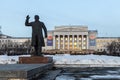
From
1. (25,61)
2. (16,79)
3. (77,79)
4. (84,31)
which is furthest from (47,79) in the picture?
(84,31)

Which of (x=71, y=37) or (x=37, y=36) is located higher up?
(x=71, y=37)

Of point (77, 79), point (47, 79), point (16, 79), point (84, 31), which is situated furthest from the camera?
point (84, 31)

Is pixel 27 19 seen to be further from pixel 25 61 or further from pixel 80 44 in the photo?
pixel 80 44

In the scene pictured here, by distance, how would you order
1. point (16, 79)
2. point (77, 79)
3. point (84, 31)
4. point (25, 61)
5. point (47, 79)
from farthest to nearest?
1. point (84, 31)
2. point (25, 61)
3. point (77, 79)
4. point (47, 79)
5. point (16, 79)

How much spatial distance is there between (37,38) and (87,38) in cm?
15752

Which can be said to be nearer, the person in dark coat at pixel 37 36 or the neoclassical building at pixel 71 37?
the person in dark coat at pixel 37 36

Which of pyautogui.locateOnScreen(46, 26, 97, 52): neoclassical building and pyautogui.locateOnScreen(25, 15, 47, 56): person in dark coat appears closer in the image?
pyautogui.locateOnScreen(25, 15, 47, 56): person in dark coat

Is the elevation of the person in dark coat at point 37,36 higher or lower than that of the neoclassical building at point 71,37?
lower

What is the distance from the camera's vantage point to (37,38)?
57.9 ft

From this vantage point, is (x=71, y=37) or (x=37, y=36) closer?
(x=37, y=36)

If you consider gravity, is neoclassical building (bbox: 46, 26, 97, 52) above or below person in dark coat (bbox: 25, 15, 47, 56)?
above

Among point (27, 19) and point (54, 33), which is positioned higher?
point (54, 33)

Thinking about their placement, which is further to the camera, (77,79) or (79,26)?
(79,26)

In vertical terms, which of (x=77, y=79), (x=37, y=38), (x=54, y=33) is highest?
(x=54, y=33)
